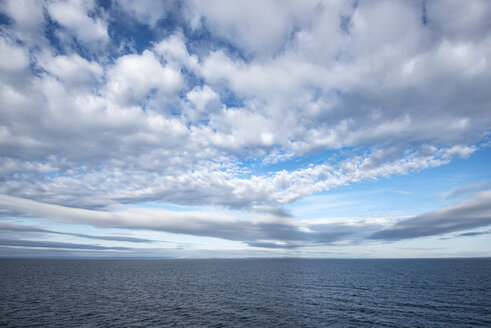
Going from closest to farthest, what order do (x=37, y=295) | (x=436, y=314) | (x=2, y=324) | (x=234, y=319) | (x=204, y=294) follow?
1. (x=2, y=324)
2. (x=234, y=319)
3. (x=436, y=314)
4. (x=37, y=295)
5. (x=204, y=294)

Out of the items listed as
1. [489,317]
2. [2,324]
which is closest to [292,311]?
[489,317]

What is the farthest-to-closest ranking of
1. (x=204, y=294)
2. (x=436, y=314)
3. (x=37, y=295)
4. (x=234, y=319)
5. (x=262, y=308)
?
(x=204, y=294) < (x=37, y=295) < (x=262, y=308) < (x=436, y=314) < (x=234, y=319)

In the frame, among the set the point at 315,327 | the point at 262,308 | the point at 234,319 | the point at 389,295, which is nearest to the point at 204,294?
the point at 262,308

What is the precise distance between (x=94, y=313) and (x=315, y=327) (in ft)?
139

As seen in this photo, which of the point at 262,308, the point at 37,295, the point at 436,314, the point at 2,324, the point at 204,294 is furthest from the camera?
Result: the point at 204,294

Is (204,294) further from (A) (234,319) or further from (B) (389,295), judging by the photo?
(B) (389,295)

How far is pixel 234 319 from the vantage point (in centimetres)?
4653

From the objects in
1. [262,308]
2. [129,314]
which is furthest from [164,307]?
[262,308]

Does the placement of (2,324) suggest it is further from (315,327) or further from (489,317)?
(489,317)

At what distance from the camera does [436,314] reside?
4994cm

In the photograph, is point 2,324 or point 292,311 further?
point 292,311

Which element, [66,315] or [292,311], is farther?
[292,311]

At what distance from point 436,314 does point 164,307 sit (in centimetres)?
5687

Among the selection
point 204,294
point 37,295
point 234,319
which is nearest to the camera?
point 234,319
